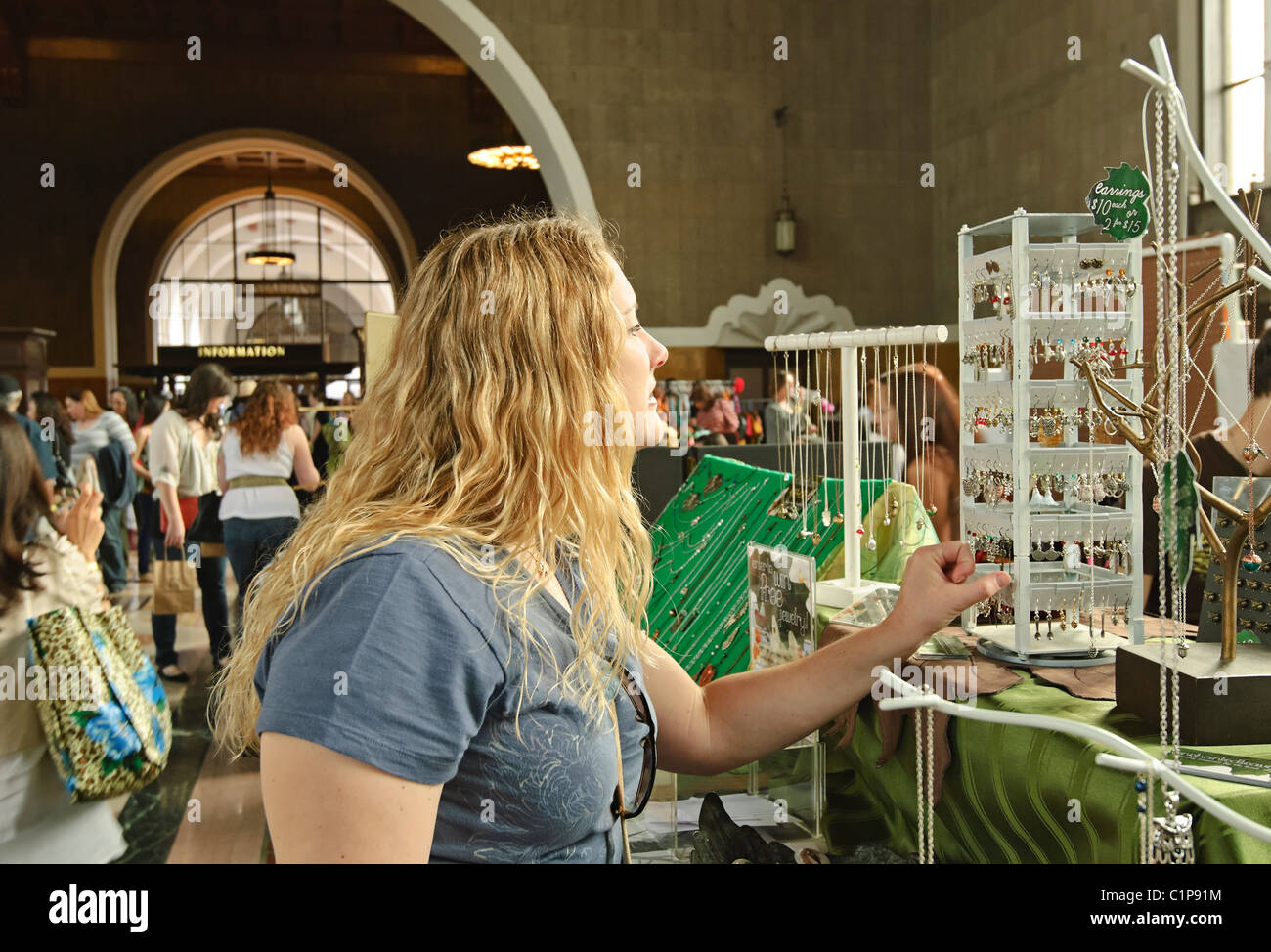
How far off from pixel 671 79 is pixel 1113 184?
858 cm

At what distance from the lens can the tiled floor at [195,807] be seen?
3.45m

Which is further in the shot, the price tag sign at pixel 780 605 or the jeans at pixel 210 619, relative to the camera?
the jeans at pixel 210 619

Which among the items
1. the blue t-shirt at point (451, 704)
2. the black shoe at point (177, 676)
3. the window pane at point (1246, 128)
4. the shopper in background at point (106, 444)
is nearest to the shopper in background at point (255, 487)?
the black shoe at point (177, 676)

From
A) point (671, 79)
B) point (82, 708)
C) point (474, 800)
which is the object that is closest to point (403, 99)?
point (671, 79)

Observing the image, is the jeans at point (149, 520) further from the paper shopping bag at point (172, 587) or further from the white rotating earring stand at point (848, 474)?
the white rotating earring stand at point (848, 474)

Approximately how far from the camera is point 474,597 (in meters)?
0.95

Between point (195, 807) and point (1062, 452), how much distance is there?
3052 mm

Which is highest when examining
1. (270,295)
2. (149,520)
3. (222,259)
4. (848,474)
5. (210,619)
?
(222,259)

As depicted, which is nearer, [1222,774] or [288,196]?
[1222,774]

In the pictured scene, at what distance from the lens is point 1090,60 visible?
25.0ft

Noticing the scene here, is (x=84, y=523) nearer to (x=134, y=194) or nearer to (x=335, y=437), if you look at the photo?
(x=335, y=437)

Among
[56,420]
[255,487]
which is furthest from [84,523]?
[56,420]

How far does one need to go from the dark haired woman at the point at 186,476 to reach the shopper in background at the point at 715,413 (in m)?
3.19
